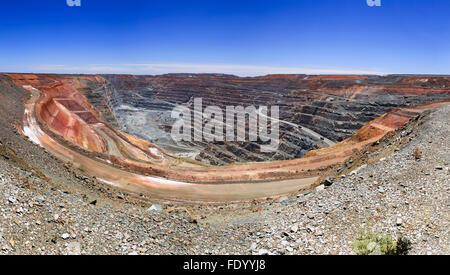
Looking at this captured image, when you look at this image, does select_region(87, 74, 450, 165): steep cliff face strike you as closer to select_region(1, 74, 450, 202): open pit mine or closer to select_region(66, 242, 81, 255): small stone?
select_region(1, 74, 450, 202): open pit mine

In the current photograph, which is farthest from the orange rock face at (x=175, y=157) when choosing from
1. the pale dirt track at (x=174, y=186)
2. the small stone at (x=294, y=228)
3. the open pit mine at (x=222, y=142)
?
the small stone at (x=294, y=228)

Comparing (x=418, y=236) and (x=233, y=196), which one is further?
(x=233, y=196)

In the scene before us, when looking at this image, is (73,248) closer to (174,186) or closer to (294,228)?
(294,228)

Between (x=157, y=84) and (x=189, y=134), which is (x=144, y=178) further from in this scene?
(x=157, y=84)

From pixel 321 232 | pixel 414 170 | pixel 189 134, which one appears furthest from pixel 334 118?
pixel 321 232

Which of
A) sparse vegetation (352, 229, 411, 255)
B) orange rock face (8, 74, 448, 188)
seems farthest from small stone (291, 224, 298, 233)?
orange rock face (8, 74, 448, 188)

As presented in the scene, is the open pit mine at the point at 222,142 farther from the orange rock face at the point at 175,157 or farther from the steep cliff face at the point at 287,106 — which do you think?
the steep cliff face at the point at 287,106

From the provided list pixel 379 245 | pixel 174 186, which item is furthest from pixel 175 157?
pixel 379 245

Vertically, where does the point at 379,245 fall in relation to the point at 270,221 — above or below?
above
